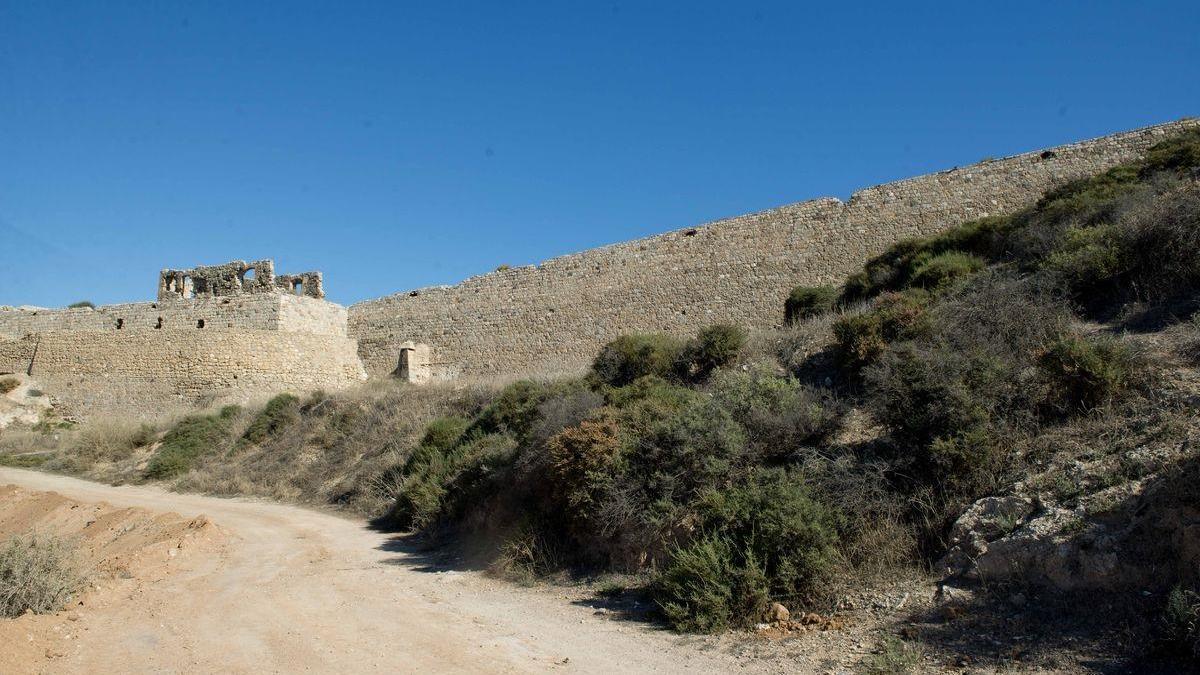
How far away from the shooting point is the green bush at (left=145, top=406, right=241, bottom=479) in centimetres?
1845

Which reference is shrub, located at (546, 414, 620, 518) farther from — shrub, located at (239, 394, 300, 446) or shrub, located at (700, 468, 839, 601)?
shrub, located at (239, 394, 300, 446)

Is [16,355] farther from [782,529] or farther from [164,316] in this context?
[782,529]

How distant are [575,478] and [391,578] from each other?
8.36 ft

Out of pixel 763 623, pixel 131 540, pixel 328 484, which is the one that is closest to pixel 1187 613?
pixel 763 623

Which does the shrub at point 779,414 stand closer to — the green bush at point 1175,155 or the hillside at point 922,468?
the hillside at point 922,468

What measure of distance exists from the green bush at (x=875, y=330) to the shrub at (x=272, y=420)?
15.7 metres

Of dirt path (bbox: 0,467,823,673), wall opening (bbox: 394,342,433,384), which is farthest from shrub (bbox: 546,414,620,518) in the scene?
wall opening (bbox: 394,342,433,384)

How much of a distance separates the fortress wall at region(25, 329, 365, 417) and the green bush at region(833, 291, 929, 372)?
64.3ft

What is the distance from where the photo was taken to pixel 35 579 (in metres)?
6.70

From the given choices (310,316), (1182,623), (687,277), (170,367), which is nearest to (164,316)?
(170,367)

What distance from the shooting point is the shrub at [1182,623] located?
3.98 metres

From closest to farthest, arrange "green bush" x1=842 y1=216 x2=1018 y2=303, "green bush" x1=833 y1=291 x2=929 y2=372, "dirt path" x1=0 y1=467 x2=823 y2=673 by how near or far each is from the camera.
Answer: "dirt path" x1=0 y1=467 x2=823 y2=673, "green bush" x1=833 y1=291 x2=929 y2=372, "green bush" x1=842 y1=216 x2=1018 y2=303

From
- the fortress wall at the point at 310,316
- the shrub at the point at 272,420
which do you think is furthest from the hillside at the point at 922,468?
the fortress wall at the point at 310,316

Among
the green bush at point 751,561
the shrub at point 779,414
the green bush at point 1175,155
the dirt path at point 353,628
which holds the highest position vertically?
the green bush at point 1175,155
